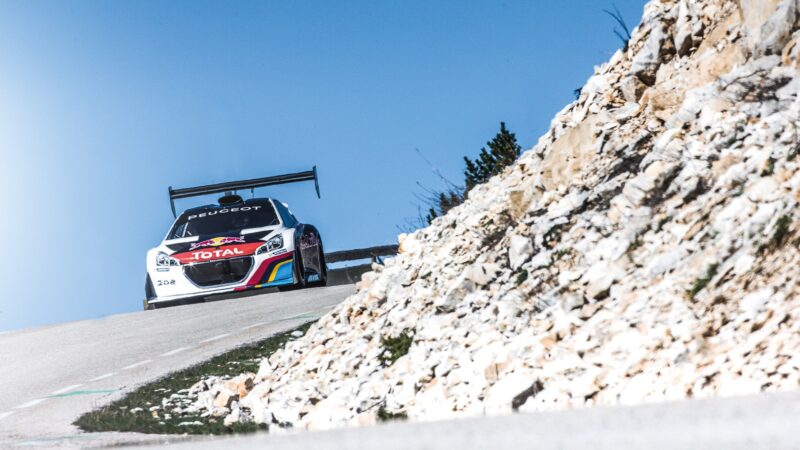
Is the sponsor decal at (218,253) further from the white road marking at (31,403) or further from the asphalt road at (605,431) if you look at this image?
the asphalt road at (605,431)

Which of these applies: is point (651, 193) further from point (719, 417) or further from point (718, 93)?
point (719, 417)

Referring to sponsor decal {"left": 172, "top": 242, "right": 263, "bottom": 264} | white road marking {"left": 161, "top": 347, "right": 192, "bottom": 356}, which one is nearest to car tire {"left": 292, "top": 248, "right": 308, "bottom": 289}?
sponsor decal {"left": 172, "top": 242, "right": 263, "bottom": 264}

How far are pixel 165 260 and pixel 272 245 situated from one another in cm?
185

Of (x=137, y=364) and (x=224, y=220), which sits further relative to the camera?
(x=224, y=220)

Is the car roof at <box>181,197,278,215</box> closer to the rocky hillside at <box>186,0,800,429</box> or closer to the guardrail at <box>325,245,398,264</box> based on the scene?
the guardrail at <box>325,245,398,264</box>

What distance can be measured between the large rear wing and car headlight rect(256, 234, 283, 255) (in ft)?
5.49

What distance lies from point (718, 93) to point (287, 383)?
4425mm

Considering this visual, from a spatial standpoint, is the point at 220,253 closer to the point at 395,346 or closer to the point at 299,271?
the point at 299,271

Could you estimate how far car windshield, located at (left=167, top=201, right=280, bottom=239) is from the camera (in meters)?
18.8

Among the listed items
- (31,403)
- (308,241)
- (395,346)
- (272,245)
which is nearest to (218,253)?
(272,245)

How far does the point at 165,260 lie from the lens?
60.1 ft

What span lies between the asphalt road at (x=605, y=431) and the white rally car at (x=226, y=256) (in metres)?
12.0

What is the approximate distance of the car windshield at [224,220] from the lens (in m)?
18.8

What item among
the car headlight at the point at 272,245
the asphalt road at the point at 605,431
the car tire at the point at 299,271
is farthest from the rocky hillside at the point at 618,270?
the car tire at the point at 299,271
